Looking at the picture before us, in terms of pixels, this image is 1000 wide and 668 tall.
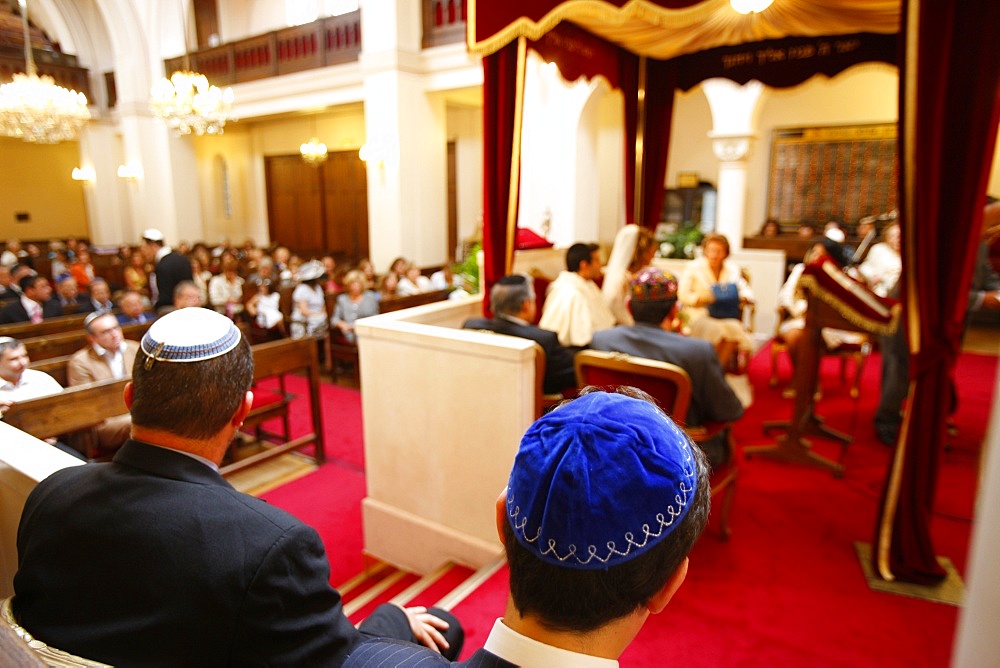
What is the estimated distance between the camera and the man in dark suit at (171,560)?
1097 mm

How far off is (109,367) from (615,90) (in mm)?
4446

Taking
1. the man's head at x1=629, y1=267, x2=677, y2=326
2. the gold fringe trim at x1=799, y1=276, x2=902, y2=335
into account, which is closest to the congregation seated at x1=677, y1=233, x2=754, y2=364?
the gold fringe trim at x1=799, y1=276, x2=902, y2=335

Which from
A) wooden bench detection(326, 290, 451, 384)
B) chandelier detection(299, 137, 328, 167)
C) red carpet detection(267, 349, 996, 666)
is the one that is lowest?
red carpet detection(267, 349, 996, 666)

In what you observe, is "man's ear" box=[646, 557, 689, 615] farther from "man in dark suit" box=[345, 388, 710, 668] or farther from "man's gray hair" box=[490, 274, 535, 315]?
"man's gray hair" box=[490, 274, 535, 315]

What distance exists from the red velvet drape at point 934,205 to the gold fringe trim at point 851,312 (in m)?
0.74

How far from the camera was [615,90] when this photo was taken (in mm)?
5301

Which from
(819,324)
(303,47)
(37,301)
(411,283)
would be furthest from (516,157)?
(303,47)

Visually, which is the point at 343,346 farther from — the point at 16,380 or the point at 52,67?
the point at 52,67

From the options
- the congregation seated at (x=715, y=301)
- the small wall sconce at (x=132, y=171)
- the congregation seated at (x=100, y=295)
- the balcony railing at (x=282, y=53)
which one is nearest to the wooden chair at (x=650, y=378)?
the congregation seated at (x=715, y=301)

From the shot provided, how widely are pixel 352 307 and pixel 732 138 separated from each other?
5456mm

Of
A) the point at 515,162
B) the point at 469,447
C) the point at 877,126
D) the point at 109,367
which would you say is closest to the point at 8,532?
the point at 469,447

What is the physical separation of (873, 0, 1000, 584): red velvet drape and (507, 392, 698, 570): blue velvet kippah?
2.47 meters

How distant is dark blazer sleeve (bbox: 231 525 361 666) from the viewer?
3.64 ft

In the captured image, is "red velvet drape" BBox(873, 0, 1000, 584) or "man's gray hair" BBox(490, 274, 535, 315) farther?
"man's gray hair" BBox(490, 274, 535, 315)
